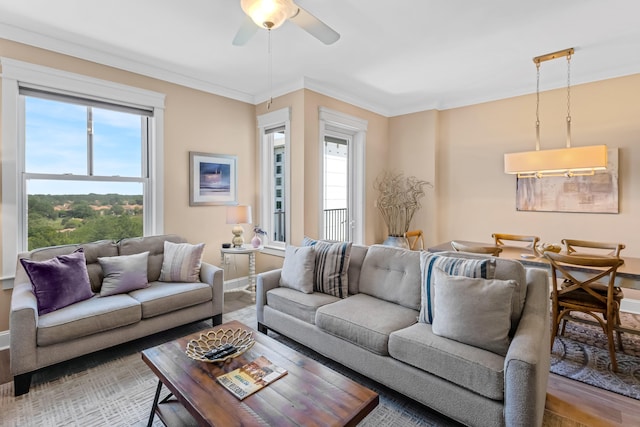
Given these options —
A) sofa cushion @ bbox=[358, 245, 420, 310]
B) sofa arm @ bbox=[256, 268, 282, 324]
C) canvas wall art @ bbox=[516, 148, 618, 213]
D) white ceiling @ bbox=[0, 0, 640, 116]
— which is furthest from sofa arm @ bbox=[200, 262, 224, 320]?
canvas wall art @ bbox=[516, 148, 618, 213]

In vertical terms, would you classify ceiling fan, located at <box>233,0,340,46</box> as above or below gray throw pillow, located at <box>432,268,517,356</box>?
above

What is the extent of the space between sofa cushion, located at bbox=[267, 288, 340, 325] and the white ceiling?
2.34 metres

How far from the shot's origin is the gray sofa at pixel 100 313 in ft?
7.22

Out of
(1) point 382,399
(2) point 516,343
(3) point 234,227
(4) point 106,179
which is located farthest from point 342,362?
(4) point 106,179

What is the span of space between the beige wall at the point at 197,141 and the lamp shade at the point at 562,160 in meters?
3.38

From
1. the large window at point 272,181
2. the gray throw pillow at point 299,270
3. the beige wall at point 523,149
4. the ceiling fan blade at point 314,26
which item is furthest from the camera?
the large window at point 272,181

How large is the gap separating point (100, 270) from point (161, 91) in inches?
84.1

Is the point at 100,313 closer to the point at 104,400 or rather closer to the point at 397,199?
the point at 104,400

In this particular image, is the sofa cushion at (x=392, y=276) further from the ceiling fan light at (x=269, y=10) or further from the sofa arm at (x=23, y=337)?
the sofa arm at (x=23, y=337)

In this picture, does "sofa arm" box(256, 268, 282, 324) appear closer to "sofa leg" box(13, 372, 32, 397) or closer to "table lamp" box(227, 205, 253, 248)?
"table lamp" box(227, 205, 253, 248)

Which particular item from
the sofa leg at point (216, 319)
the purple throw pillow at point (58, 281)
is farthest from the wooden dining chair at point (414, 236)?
the purple throw pillow at point (58, 281)

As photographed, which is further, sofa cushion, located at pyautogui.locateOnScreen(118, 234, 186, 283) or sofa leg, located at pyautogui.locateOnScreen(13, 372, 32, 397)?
sofa cushion, located at pyautogui.locateOnScreen(118, 234, 186, 283)

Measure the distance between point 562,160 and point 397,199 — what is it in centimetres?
243

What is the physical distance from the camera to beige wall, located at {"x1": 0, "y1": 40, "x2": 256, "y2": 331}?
3.85 metres
